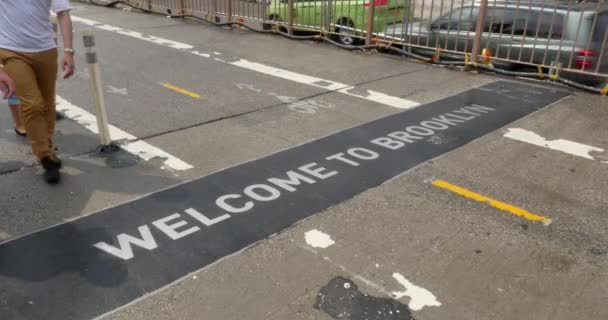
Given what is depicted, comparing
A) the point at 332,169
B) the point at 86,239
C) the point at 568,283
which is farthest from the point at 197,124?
the point at 568,283

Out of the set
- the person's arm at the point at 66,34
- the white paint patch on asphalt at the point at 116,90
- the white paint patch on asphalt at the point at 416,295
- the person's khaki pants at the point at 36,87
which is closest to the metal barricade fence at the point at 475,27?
the white paint patch on asphalt at the point at 116,90

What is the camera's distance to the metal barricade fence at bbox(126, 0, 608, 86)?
24.4 ft

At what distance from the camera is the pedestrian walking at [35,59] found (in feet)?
13.3

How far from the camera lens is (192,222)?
12.7ft

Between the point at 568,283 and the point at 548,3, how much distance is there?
6.09 meters

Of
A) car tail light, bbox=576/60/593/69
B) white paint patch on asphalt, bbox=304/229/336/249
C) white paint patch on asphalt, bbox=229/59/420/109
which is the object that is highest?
car tail light, bbox=576/60/593/69

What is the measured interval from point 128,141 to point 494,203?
12.3ft

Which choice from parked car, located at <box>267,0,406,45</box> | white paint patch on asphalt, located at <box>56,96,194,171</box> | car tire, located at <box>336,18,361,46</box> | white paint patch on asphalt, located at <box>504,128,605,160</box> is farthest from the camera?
car tire, located at <box>336,18,361,46</box>

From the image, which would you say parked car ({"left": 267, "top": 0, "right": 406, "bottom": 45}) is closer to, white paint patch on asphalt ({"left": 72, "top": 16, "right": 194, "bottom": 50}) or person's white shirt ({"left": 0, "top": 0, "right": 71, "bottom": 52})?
white paint patch on asphalt ({"left": 72, "top": 16, "right": 194, "bottom": 50})

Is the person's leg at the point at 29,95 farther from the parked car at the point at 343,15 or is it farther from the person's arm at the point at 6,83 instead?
the parked car at the point at 343,15

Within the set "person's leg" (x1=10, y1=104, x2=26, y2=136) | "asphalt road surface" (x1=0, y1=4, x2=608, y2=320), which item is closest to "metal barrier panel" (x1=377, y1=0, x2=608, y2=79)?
"asphalt road surface" (x1=0, y1=4, x2=608, y2=320)

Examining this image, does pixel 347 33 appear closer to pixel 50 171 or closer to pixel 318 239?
pixel 50 171

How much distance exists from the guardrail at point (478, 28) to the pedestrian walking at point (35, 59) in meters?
6.44

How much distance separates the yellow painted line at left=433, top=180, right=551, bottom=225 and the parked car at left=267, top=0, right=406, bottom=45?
19.2ft
